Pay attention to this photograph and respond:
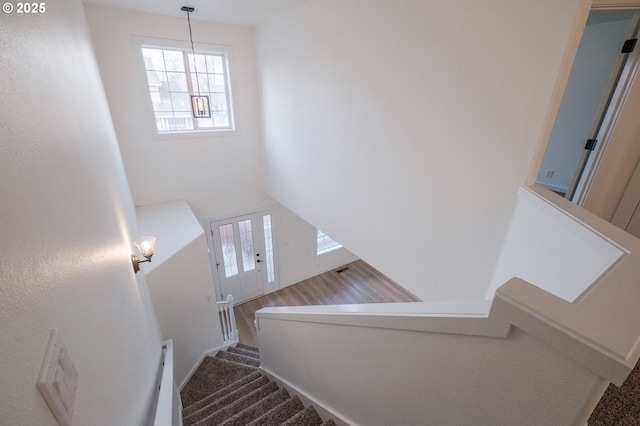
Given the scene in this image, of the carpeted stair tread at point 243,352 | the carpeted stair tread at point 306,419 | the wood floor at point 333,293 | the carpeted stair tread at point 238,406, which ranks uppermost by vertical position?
the carpeted stair tread at point 306,419

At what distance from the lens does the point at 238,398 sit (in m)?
2.86

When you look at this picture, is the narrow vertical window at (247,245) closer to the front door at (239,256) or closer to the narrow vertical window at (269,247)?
the front door at (239,256)

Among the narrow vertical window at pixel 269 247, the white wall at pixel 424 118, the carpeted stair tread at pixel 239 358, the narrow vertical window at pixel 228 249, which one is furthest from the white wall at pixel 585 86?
the narrow vertical window at pixel 228 249

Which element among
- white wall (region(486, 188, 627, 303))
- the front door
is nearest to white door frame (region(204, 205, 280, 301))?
the front door

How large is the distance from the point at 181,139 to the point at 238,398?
384cm

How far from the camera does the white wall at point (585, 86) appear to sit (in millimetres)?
3801

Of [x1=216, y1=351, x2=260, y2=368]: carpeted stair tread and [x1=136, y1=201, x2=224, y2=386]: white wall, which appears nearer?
[x1=136, y1=201, x2=224, y2=386]: white wall

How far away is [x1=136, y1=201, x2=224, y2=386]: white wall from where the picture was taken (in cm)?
314

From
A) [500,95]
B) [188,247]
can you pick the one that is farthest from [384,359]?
[188,247]

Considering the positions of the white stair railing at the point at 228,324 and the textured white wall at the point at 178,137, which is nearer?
the textured white wall at the point at 178,137

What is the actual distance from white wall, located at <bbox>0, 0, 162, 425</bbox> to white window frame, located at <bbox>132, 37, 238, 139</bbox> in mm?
2890

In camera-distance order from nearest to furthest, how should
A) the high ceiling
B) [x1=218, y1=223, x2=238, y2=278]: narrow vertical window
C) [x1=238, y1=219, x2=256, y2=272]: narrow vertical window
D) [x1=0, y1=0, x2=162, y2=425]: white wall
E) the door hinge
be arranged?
[x1=0, y1=0, x2=162, y2=425]: white wall → the door hinge → the high ceiling → [x1=218, y1=223, x2=238, y2=278]: narrow vertical window → [x1=238, y1=219, x2=256, y2=272]: narrow vertical window

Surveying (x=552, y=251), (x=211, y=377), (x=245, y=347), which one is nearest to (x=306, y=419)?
(x=552, y=251)

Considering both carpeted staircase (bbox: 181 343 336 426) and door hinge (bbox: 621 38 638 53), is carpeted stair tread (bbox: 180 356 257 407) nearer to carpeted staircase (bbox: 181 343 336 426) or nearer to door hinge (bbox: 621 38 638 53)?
carpeted staircase (bbox: 181 343 336 426)
